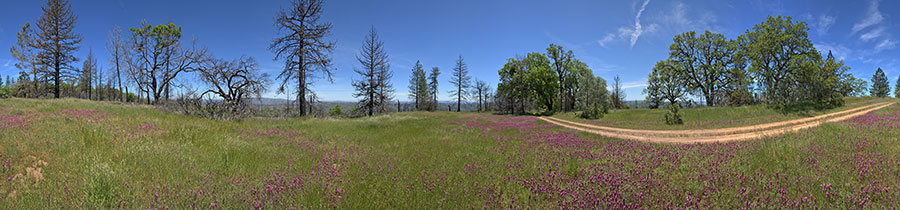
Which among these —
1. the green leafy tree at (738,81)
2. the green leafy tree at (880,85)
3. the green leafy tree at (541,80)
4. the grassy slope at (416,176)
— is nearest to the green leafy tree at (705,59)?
the green leafy tree at (738,81)

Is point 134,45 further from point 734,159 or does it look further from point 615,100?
point 615,100

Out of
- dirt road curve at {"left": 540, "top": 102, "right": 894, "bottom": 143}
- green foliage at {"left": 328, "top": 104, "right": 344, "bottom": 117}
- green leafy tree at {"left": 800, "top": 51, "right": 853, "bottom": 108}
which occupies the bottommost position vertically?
dirt road curve at {"left": 540, "top": 102, "right": 894, "bottom": 143}

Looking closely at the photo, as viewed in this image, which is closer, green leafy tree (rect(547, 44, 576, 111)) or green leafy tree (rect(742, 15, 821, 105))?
green leafy tree (rect(742, 15, 821, 105))

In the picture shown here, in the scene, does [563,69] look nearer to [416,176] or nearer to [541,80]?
[541,80]

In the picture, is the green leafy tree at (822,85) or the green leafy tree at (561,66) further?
the green leafy tree at (561,66)

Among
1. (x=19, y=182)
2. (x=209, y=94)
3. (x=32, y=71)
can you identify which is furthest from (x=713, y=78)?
(x=32, y=71)

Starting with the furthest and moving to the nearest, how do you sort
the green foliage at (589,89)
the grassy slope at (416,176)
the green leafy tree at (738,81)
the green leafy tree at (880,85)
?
the green leafy tree at (880,85) → the green foliage at (589,89) → the green leafy tree at (738,81) → the grassy slope at (416,176)

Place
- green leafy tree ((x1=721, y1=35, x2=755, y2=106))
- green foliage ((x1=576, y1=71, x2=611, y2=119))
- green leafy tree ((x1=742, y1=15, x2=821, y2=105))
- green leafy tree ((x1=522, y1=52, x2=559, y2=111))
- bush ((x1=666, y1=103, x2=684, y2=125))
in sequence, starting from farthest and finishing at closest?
1. green foliage ((x1=576, y1=71, x2=611, y2=119))
2. green leafy tree ((x1=522, y1=52, x2=559, y2=111))
3. green leafy tree ((x1=721, y1=35, x2=755, y2=106))
4. green leafy tree ((x1=742, y1=15, x2=821, y2=105))
5. bush ((x1=666, y1=103, x2=684, y2=125))

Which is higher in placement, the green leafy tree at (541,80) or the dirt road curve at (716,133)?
the green leafy tree at (541,80)

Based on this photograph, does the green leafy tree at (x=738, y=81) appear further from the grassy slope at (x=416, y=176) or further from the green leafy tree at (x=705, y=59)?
the grassy slope at (x=416, y=176)

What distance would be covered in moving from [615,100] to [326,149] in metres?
58.2

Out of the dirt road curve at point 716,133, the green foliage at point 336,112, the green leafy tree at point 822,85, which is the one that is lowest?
the dirt road curve at point 716,133

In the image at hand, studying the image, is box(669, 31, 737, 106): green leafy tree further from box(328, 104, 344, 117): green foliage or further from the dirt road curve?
box(328, 104, 344, 117): green foliage

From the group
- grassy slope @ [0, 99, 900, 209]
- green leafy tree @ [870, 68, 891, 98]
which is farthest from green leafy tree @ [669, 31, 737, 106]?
green leafy tree @ [870, 68, 891, 98]
